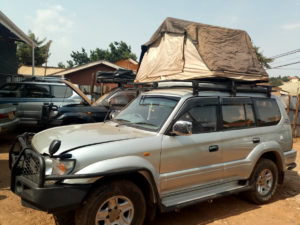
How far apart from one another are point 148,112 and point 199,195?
1383mm

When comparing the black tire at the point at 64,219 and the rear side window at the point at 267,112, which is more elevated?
the rear side window at the point at 267,112

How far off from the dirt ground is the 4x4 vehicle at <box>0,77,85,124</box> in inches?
160

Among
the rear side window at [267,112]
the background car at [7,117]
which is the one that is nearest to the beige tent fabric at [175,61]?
the rear side window at [267,112]

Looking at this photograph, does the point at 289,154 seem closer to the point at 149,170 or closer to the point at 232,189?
the point at 232,189

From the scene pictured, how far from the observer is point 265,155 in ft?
14.8

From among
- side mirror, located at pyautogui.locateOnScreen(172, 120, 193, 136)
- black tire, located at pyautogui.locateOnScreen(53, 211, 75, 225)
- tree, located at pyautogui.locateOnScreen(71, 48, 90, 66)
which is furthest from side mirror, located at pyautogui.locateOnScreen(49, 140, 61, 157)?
tree, located at pyautogui.locateOnScreen(71, 48, 90, 66)

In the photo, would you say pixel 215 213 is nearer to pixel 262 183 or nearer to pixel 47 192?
pixel 262 183

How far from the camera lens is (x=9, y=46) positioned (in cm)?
1348

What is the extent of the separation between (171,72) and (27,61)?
3194cm

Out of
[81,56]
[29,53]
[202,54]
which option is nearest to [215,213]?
[202,54]

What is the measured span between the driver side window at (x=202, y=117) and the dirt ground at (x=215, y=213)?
127 cm

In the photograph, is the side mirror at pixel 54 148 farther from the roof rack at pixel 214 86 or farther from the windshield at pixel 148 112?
the roof rack at pixel 214 86

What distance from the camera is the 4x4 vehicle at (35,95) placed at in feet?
28.1

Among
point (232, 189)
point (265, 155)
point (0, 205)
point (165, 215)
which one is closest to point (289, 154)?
point (265, 155)
